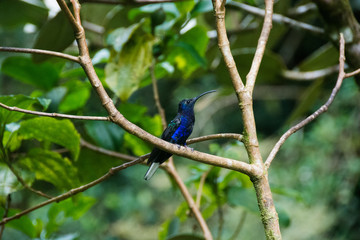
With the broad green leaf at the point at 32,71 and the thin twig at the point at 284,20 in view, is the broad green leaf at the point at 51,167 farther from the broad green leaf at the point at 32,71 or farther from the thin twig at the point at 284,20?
the thin twig at the point at 284,20

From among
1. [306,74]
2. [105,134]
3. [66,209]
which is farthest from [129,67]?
[306,74]

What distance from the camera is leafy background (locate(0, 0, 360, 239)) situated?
131 cm

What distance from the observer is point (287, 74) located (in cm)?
208

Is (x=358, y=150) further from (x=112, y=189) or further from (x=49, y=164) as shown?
(x=112, y=189)

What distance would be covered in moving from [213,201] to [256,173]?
84cm

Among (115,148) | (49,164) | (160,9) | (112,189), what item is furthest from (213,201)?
(112,189)

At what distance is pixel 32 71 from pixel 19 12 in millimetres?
366

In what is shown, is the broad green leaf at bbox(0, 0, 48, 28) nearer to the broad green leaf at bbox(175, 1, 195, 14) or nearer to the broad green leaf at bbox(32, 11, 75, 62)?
the broad green leaf at bbox(32, 11, 75, 62)

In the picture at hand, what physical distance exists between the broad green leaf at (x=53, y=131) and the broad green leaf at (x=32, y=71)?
405 mm

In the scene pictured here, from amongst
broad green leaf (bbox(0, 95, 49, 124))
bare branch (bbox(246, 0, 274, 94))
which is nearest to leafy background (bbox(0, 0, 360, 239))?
broad green leaf (bbox(0, 95, 49, 124))

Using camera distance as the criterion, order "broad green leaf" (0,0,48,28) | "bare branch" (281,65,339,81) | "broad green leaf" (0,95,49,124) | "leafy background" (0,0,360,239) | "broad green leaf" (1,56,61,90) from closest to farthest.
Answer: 1. "broad green leaf" (0,95,49,124)
2. "leafy background" (0,0,360,239)
3. "broad green leaf" (1,56,61,90)
4. "broad green leaf" (0,0,48,28)
5. "bare branch" (281,65,339,81)

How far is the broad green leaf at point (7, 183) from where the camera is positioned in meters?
1.22

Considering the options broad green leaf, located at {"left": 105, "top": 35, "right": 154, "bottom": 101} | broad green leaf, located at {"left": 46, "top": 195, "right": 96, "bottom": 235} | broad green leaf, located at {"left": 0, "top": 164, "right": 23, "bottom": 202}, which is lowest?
broad green leaf, located at {"left": 0, "top": 164, "right": 23, "bottom": 202}

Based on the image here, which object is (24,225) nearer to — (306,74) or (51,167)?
(51,167)
